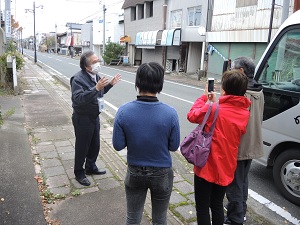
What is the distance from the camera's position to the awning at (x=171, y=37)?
2396cm

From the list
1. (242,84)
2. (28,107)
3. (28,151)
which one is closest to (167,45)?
(28,107)

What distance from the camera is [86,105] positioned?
3.48 meters

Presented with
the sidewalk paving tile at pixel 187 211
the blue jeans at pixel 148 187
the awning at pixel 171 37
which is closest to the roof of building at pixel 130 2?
the awning at pixel 171 37

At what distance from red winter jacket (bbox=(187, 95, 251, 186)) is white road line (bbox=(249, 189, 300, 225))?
1421 millimetres

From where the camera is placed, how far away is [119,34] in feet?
136

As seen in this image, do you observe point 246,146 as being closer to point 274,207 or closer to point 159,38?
point 274,207

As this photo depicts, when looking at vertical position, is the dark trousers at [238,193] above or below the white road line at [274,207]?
above

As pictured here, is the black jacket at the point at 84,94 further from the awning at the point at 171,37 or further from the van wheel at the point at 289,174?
the awning at the point at 171,37

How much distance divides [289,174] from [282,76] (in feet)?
4.13

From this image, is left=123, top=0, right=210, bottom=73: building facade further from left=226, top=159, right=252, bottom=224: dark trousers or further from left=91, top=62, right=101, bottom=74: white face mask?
left=226, top=159, right=252, bottom=224: dark trousers

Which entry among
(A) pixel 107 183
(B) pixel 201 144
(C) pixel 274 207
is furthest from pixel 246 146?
(A) pixel 107 183

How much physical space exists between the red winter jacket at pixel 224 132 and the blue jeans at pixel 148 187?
421mm

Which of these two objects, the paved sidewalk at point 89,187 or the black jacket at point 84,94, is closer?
the paved sidewalk at point 89,187

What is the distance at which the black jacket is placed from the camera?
10.7ft
